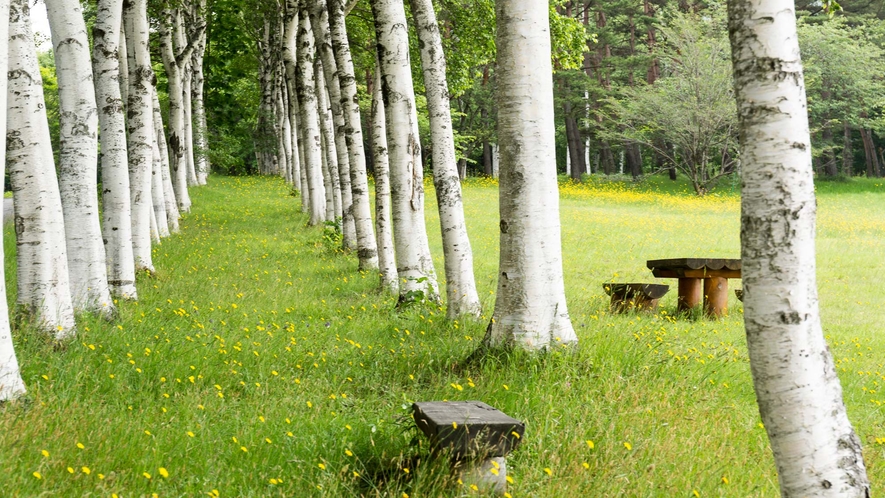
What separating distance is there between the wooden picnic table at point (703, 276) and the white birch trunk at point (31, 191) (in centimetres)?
716

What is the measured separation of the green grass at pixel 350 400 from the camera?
4.04 m

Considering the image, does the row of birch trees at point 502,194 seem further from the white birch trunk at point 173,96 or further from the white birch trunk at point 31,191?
the white birch trunk at point 173,96

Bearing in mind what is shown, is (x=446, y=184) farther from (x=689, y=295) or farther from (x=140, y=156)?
(x=140, y=156)

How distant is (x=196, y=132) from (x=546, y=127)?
28.0 metres

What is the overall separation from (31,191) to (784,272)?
5390 millimetres

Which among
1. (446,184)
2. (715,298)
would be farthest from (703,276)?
(446,184)

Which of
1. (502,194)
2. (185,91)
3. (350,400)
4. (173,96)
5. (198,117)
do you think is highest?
(185,91)

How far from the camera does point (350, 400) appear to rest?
5.54 meters

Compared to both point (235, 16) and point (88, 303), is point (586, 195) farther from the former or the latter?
point (88, 303)

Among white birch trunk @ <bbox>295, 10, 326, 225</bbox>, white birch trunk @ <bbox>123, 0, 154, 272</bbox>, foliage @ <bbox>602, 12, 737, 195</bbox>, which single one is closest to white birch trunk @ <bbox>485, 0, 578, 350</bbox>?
white birch trunk @ <bbox>123, 0, 154, 272</bbox>

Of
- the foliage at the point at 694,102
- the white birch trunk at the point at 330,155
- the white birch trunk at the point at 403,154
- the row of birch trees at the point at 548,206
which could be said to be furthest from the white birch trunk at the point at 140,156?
the foliage at the point at 694,102

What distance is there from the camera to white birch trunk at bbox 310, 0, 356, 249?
14.0 meters

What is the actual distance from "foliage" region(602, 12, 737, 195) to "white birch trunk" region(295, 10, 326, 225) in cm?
2137

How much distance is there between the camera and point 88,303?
7457 millimetres
